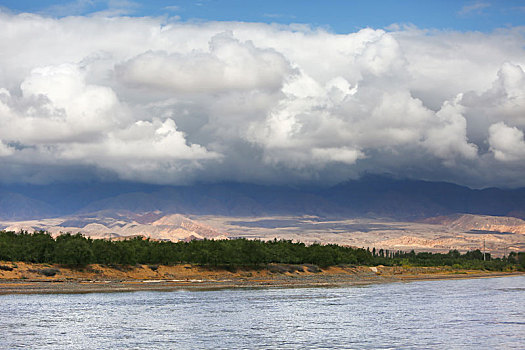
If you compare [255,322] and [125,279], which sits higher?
[125,279]

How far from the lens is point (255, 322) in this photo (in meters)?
86.5

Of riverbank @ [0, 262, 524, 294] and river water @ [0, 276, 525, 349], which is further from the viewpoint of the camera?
riverbank @ [0, 262, 524, 294]

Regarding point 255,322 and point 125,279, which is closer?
point 255,322

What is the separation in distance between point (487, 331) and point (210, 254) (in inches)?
4765

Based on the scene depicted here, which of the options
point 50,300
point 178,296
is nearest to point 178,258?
point 178,296

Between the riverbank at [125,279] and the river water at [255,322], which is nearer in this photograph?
the river water at [255,322]

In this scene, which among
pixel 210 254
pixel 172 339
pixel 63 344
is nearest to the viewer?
pixel 63 344

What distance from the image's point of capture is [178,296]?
128500 mm

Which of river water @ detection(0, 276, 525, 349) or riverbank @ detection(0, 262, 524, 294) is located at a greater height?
riverbank @ detection(0, 262, 524, 294)

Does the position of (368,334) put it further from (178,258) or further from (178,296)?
(178,258)

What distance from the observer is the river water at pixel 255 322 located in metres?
68.2

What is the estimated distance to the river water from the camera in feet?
224

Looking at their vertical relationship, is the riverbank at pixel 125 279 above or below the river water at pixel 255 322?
above

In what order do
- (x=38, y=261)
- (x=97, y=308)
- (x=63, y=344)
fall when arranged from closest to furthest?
(x=63, y=344), (x=97, y=308), (x=38, y=261)
